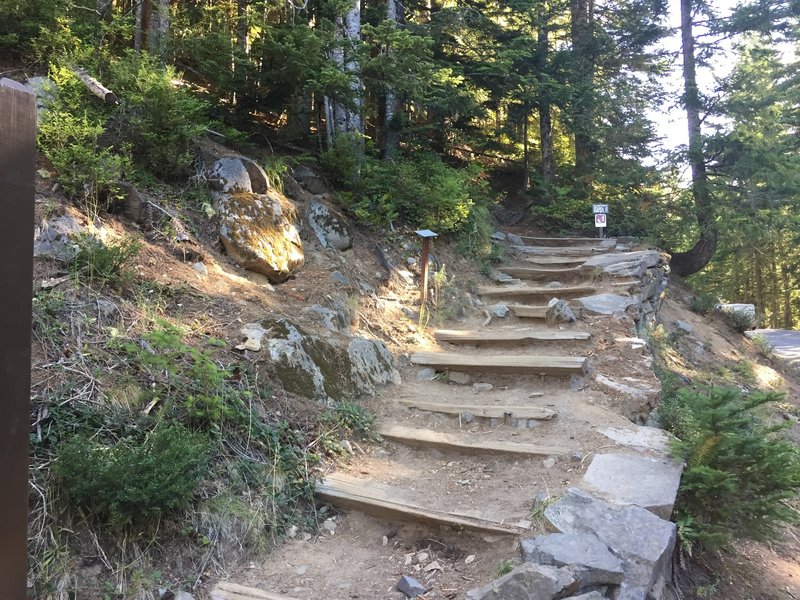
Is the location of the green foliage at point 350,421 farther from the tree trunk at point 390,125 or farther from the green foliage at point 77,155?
the tree trunk at point 390,125

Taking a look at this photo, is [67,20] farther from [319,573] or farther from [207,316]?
[319,573]

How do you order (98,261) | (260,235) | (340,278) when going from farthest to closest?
(340,278) → (260,235) → (98,261)

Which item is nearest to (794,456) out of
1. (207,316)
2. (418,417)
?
(418,417)

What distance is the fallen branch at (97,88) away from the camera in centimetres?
559

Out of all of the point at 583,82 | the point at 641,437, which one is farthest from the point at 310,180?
the point at 583,82

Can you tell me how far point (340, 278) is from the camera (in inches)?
263

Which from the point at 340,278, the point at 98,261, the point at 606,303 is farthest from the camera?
the point at 606,303

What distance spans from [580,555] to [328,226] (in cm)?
560

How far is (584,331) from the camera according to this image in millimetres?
6742

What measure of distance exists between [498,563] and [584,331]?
431 cm

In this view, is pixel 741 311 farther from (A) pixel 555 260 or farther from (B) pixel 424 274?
(B) pixel 424 274

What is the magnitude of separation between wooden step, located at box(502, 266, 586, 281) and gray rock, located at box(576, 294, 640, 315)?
122cm

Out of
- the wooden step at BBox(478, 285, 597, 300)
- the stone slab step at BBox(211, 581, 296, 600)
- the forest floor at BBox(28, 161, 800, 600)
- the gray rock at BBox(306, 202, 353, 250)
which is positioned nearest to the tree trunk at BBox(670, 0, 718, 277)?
the wooden step at BBox(478, 285, 597, 300)

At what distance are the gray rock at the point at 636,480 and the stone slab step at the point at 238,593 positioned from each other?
2.15 meters
